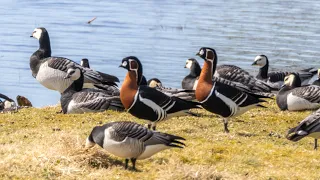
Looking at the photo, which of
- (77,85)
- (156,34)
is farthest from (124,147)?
(156,34)

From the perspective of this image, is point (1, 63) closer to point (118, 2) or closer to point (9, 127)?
point (9, 127)

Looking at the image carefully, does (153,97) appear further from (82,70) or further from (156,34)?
(156,34)

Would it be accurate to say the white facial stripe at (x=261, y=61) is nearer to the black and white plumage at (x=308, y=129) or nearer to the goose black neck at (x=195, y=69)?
the goose black neck at (x=195, y=69)

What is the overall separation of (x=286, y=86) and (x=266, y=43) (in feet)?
64.0

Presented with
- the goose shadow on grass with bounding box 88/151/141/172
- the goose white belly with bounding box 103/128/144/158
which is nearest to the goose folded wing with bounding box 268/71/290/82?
the goose shadow on grass with bounding box 88/151/141/172

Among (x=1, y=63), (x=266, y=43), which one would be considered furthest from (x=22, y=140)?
(x=266, y=43)

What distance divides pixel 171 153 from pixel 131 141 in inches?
63.0

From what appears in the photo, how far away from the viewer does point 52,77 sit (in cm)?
2188

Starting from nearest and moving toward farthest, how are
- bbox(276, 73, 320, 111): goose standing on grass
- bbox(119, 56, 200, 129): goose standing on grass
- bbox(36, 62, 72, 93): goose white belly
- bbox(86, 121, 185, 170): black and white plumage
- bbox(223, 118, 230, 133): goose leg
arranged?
1. bbox(86, 121, 185, 170): black and white plumage
2. bbox(119, 56, 200, 129): goose standing on grass
3. bbox(223, 118, 230, 133): goose leg
4. bbox(276, 73, 320, 111): goose standing on grass
5. bbox(36, 62, 72, 93): goose white belly

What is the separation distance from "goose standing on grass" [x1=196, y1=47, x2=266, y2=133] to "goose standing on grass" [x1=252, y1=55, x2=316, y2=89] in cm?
919

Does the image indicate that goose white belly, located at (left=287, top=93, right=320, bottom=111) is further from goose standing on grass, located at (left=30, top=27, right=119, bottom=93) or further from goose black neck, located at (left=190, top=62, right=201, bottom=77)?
goose standing on grass, located at (left=30, top=27, right=119, bottom=93)

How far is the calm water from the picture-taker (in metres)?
33.4

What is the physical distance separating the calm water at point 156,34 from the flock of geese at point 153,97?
448 cm

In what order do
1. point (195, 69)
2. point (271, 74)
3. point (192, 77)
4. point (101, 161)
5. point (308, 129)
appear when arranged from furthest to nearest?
point (271, 74)
point (195, 69)
point (192, 77)
point (308, 129)
point (101, 161)
